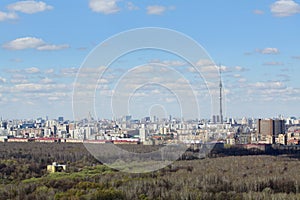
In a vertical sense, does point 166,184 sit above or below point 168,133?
below

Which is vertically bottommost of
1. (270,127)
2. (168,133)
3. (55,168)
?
(55,168)

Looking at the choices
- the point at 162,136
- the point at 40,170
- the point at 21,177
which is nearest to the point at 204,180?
the point at 21,177

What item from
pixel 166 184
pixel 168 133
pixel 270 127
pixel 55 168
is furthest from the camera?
pixel 270 127

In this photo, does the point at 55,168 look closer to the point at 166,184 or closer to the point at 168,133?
the point at 166,184

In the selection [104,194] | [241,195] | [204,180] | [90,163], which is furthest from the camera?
[90,163]

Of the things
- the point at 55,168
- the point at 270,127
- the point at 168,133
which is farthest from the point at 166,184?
the point at 270,127

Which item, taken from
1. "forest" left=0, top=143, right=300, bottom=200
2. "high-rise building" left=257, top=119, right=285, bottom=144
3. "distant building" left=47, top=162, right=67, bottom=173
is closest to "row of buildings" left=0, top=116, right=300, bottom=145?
"high-rise building" left=257, top=119, right=285, bottom=144

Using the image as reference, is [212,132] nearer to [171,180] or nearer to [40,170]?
[40,170]

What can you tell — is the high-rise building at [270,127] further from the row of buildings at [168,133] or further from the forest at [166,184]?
the forest at [166,184]

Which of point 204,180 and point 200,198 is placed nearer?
point 200,198

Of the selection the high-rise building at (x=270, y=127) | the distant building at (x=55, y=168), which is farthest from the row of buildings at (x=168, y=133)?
the distant building at (x=55, y=168)

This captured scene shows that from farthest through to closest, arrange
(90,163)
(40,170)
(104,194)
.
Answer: (90,163), (40,170), (104,194)
